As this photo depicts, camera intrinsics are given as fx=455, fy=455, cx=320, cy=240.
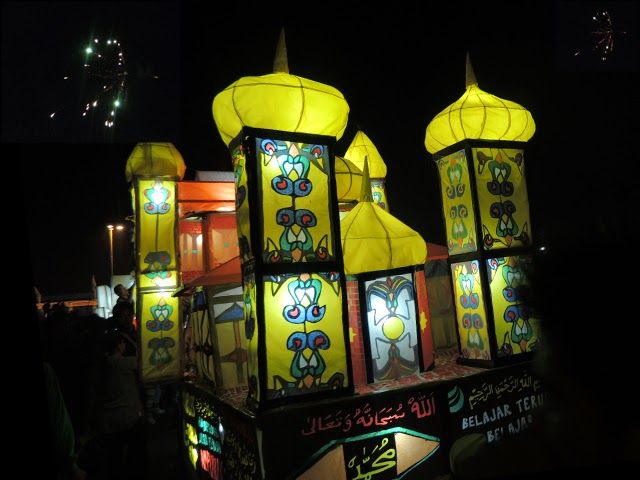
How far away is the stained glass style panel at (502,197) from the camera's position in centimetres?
577

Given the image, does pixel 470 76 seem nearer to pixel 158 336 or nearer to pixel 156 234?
pixel 156 234

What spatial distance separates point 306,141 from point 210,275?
298 centimetres

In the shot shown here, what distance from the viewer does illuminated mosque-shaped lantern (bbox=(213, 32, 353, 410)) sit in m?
4.17

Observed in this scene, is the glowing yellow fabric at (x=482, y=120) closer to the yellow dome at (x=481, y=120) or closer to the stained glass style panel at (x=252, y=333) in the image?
the yellow dome at (x=481, y=120)

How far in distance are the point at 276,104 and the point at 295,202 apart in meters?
0.95

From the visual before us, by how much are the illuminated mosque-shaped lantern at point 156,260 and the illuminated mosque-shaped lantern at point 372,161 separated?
3.53 metres

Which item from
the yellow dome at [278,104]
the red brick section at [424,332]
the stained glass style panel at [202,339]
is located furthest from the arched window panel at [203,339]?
the yellow dome at [278,104]

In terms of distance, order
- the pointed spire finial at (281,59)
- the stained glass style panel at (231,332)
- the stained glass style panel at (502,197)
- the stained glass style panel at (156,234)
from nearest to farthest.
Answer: the pointed spire finial at (281,59) → the stained glass style panel at (502,197) → the stained glass style panel at (231,332) → the stained glass style panel at (156,234)

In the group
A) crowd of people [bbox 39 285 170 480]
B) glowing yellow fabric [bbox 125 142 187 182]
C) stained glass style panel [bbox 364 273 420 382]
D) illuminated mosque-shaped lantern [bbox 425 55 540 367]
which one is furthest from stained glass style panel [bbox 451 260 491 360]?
glowing yellow fabric [bbox 125 142 187 182]

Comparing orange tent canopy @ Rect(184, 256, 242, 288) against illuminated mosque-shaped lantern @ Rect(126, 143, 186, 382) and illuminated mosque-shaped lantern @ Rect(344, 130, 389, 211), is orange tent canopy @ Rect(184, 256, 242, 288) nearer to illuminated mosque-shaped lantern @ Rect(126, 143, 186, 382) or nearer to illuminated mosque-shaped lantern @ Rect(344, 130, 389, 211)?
illuminated mosque-shaped lantern @ Rect(126, 143, 186, 382)

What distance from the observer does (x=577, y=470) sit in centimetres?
103

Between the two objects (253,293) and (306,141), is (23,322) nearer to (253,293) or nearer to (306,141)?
(253,293)

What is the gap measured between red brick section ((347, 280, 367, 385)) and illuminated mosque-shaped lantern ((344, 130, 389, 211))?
13.1 feet

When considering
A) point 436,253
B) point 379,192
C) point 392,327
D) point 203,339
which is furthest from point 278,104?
point 379,192
